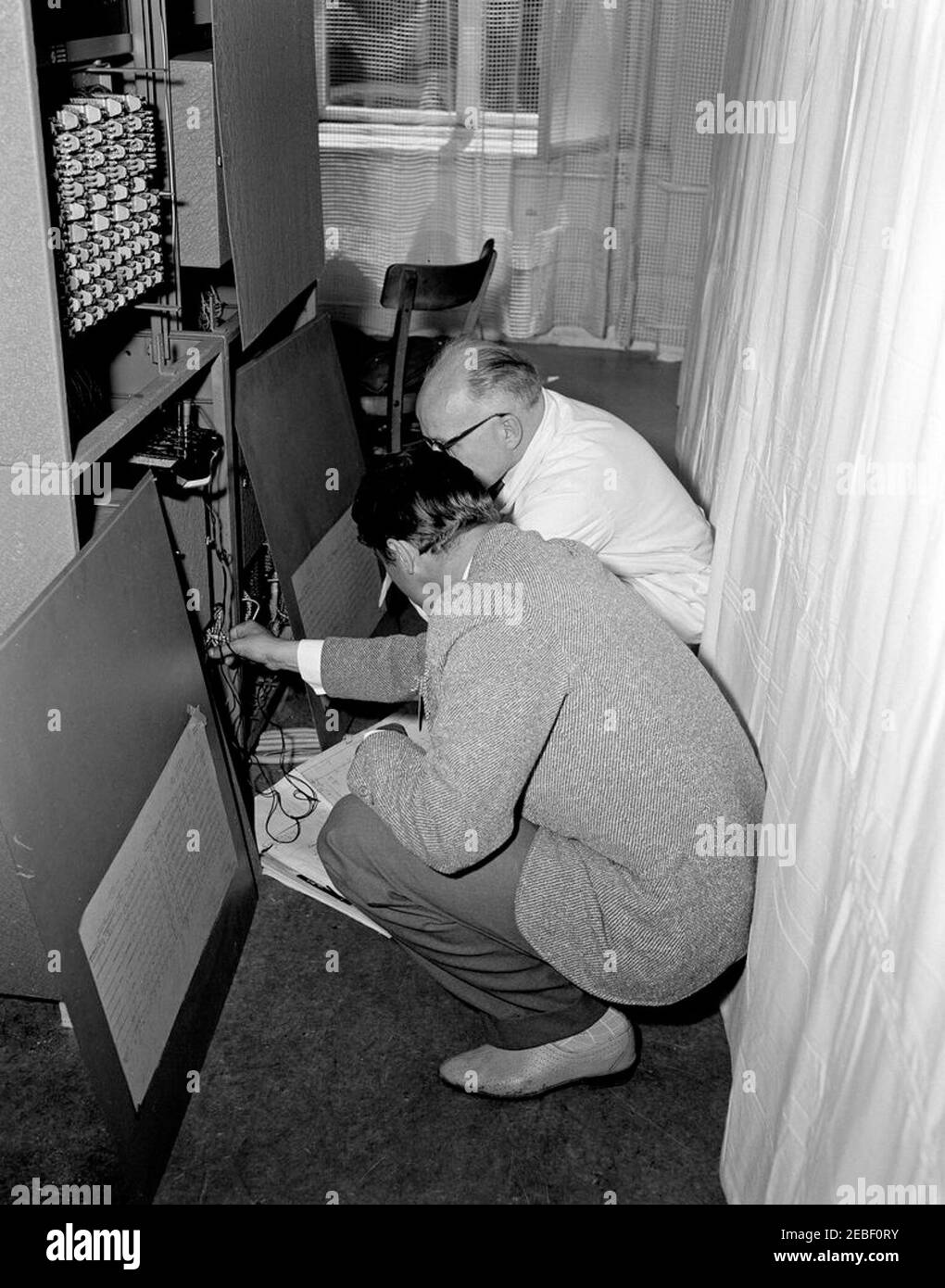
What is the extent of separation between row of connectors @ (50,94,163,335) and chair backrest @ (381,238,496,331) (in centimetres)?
114

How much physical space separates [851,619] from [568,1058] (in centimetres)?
84

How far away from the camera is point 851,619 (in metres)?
1.25

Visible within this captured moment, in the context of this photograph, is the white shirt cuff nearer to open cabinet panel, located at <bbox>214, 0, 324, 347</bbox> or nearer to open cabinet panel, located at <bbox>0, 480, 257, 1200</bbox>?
open cabinet panel, located at <bbox>0, 480, 257, 1200</bbox>

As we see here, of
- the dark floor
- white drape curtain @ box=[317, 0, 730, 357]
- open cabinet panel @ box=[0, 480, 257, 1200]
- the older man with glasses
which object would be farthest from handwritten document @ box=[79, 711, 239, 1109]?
white drape curtain @ box=[317, 0, 730, 357]

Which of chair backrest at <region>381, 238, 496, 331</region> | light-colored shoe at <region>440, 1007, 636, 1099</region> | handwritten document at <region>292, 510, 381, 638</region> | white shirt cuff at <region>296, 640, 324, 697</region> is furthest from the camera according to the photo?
chair backrest at <region>381, 238, 496, 331</region>

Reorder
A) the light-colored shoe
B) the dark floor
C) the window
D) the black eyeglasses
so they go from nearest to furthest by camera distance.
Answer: the dark floor
the light-colored shoe
the black eyeglasses
the window

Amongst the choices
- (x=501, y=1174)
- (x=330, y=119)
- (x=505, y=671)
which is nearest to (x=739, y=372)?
(x=505, y=671)

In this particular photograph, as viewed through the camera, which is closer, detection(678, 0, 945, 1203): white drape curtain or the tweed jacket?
detection(678, 0, 945, 1203): white drape curtain

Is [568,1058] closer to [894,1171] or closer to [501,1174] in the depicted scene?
[501,1174]

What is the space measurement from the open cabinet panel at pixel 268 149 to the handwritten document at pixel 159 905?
813 millimetres

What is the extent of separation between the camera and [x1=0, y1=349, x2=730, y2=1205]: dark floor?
1.58 m

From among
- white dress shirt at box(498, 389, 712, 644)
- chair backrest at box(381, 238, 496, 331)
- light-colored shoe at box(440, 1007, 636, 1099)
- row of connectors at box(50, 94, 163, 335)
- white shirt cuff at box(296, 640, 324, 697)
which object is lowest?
light-colored shoe at box(440, 1007, 636, 1099)

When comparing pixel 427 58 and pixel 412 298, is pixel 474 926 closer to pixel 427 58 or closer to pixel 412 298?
pixel 412 298

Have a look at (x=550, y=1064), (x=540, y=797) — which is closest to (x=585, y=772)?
(x=540, y=797)
